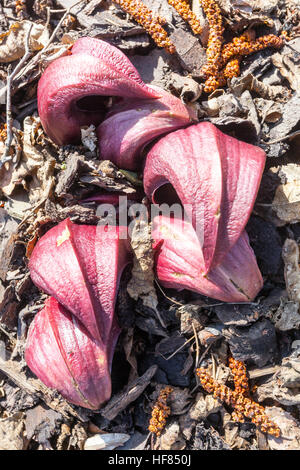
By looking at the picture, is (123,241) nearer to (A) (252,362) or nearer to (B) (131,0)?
(A) (252,362)

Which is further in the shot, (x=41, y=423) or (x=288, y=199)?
(x=41, y=423)

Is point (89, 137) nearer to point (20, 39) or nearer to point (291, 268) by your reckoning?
point (20, 39)

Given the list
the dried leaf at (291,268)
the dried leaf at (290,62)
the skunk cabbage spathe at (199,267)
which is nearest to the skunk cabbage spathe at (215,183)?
the skunk cabbage spathe at (199,267)

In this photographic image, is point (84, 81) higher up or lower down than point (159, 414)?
higher up

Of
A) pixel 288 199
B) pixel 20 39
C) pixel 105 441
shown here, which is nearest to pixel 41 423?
pixel 105 441

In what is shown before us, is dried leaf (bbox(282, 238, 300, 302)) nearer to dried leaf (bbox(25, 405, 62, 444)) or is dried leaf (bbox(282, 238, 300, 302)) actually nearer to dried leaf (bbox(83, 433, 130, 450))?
dried leaf (bbox(83, 433, 130, 450))

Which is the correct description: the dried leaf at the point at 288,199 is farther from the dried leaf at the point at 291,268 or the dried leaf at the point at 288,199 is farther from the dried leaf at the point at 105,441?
the dried leaf at the point at 105,441
